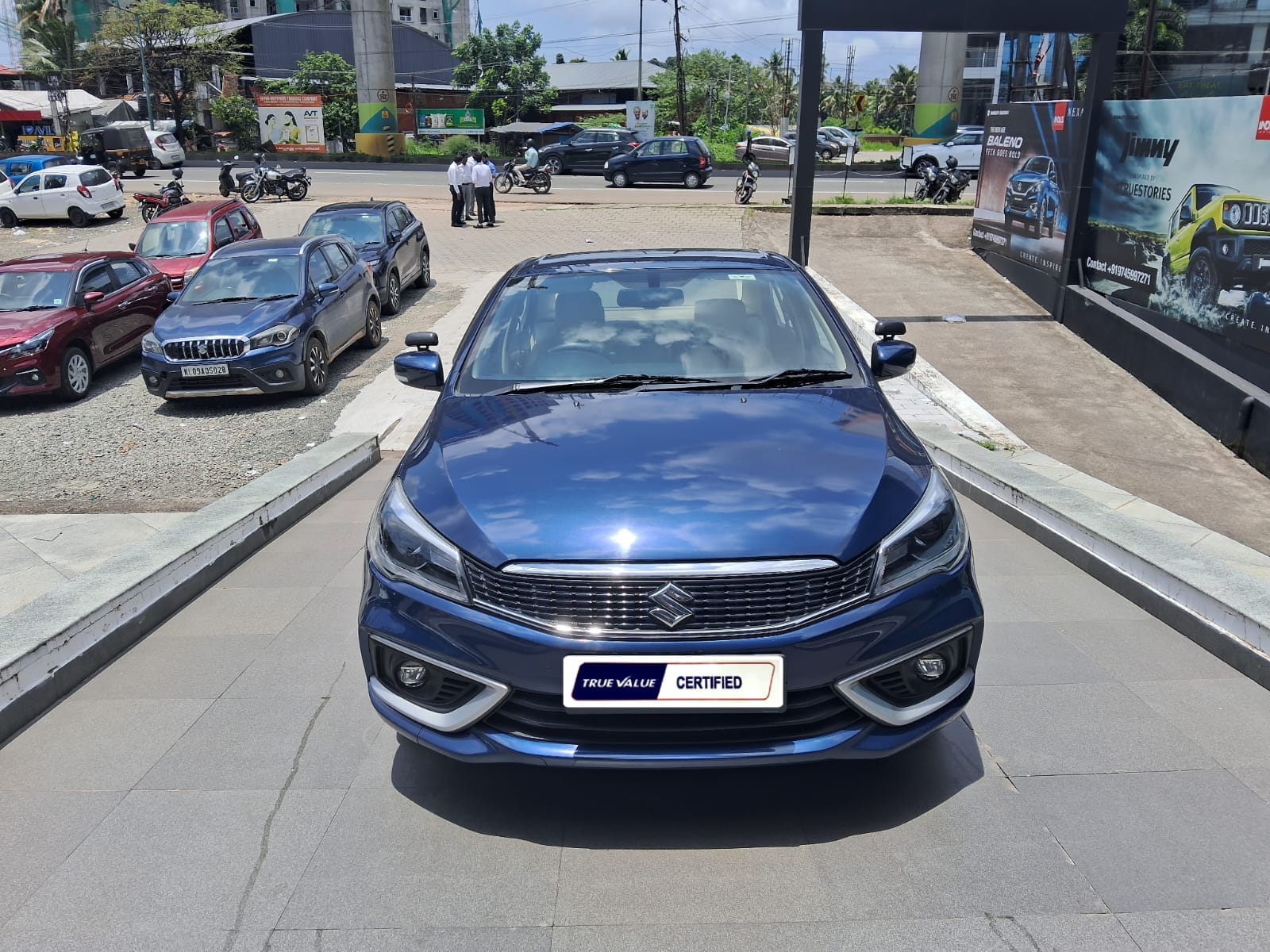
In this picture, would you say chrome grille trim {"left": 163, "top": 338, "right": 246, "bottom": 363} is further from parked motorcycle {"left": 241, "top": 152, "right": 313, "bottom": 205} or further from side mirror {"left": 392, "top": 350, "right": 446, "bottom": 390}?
parked motorcycle {"left": 241, "top": 152, "right": 313, "bottom": 205}

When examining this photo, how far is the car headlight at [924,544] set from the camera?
297cm

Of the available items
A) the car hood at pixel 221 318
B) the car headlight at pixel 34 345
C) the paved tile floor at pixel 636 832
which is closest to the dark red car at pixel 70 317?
the car headlight at pixel 34 345

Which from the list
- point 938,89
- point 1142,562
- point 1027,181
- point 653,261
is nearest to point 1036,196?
point 1027,181

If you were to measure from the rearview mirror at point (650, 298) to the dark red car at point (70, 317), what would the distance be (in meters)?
Answer: 9.61

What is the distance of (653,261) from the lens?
4848 mm

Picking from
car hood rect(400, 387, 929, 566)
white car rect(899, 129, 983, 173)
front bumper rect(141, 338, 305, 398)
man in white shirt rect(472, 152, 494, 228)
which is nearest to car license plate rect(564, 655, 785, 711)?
car hood rect(400, 387, 929, 566)

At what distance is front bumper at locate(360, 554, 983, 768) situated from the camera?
110 inches

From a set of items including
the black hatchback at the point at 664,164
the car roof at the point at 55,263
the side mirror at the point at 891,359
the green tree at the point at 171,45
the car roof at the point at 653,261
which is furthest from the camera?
the green tree at the point at 171,45

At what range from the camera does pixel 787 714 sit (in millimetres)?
2871

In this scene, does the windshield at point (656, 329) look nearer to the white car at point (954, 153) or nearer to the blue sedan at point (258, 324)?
the blue sedan at point (258, 324)

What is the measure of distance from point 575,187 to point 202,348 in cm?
2289

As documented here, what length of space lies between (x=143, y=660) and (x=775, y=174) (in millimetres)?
38222

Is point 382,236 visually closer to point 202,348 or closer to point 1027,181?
point 202,348

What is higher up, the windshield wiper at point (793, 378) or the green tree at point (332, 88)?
the green tree at point (332, 88)
